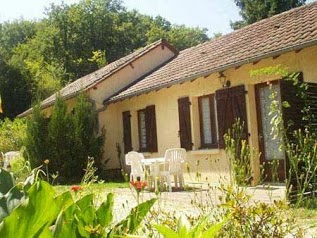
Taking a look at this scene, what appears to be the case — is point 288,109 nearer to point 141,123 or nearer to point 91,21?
point 141,123

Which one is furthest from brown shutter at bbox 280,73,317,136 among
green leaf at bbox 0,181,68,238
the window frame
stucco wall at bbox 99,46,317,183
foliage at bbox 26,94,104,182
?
foliage at bbox 26,94,104,182

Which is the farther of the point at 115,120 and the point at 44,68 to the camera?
the point at 44,68

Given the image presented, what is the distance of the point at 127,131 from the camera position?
1750cm

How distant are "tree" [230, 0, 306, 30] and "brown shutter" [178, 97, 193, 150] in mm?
20170

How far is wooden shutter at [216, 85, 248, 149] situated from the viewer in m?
11.5

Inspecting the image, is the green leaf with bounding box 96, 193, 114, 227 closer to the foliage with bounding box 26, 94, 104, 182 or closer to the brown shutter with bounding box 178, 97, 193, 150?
the brown shutter with bounding box 178, 97, 193, 150

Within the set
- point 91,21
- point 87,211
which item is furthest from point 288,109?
point 91,21

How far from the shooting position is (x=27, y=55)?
44.4 m

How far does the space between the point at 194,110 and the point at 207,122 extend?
0.51m

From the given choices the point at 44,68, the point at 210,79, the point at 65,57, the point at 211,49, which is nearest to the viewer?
the point at 210,79

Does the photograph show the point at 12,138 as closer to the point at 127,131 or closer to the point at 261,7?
the point at 127,131

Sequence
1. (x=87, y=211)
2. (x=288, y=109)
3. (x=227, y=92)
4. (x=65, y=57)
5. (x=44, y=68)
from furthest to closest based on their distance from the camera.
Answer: (x=65, y=57), (x=44, y=68), (x=227, y=92), (x=288, y=109), (x=87, y=211)

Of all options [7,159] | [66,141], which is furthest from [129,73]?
[7,159]

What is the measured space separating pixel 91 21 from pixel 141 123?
93.6 ft
